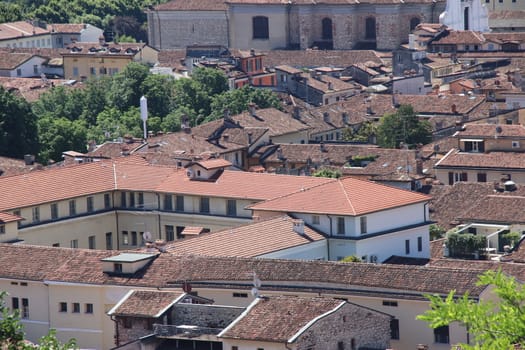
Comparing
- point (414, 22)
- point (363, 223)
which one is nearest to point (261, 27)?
point (414, 22)

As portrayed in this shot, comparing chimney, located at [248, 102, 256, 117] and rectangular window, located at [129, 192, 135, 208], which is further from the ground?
rectangular window, located at [129, 192, 135, 208]

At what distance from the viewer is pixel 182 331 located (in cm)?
3359

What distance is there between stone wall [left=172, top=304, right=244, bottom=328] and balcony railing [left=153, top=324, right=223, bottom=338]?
292 millimetres

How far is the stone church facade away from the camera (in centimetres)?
10450

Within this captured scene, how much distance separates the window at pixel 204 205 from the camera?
47.6 meters

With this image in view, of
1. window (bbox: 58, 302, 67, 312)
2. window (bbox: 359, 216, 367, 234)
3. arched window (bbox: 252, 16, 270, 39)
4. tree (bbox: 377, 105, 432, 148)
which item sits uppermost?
window (bbox: 359, 216, 367, 234)

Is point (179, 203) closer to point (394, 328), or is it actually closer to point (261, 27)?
point (394, 328)

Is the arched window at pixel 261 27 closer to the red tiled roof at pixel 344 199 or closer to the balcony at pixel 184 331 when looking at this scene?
the red tiled roof at pixel 344 199

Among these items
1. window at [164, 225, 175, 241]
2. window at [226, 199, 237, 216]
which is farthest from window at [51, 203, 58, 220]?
window at [226, 199, 237, 216]

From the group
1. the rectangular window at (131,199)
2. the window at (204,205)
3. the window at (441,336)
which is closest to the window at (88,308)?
the window at (441,336)

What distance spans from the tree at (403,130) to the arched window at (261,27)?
35.5 metres

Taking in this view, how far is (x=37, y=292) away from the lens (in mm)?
38406

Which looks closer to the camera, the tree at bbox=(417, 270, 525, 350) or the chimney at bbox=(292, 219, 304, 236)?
the tree at bbox=(417, 270, 525, 350)

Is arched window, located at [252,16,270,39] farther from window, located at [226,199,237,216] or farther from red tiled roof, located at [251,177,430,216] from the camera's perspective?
red tiled roof, located at [251,177,430,216]
